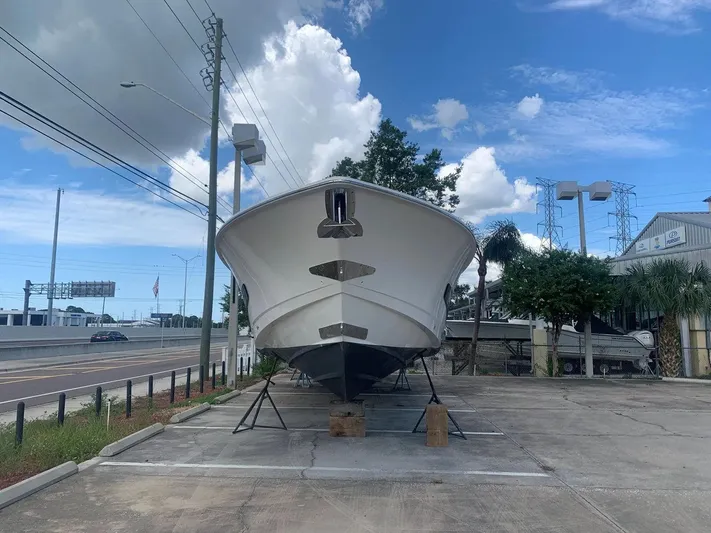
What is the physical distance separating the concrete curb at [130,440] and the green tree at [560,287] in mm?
13401

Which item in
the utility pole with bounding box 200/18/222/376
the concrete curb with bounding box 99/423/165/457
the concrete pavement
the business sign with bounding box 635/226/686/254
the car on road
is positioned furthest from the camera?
the car on road

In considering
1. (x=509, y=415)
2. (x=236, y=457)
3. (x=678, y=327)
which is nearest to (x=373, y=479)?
(x=236, y=457)

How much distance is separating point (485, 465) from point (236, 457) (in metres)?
3.10

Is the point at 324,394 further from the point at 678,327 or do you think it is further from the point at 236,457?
the point at 678,327

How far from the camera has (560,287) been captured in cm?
1780

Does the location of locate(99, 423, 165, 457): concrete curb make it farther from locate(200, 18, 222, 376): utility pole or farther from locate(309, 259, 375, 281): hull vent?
locate(200, 18, 222, 376): utility pole

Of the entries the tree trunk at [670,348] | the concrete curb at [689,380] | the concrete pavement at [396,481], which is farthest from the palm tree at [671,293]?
the concrete pavement at [396,481]

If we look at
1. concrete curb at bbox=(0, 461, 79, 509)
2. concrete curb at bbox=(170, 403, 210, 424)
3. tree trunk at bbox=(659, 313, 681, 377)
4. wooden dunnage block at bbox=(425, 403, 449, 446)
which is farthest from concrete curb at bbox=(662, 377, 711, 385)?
concrete curb at bbox=(0, 461, 79, 509)

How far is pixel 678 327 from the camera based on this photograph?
18.9 metres

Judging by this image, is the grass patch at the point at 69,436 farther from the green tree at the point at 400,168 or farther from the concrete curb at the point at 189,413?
the green tree at the point at 400,168

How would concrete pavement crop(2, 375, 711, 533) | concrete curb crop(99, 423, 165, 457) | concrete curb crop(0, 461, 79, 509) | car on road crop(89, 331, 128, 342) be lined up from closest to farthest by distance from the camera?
concrete pavement crop(2, 375, 711, 533) → concrete curb crop(0, 461, 79, 509) → concrete curb crop(99, 423, 165, 457) → car on road crop(89, 331, 128, 342)

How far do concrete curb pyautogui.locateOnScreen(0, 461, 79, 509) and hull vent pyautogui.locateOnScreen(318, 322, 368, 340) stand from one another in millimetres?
3223

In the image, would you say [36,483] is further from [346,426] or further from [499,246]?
[499,246]

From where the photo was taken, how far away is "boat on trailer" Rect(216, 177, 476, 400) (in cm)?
679
